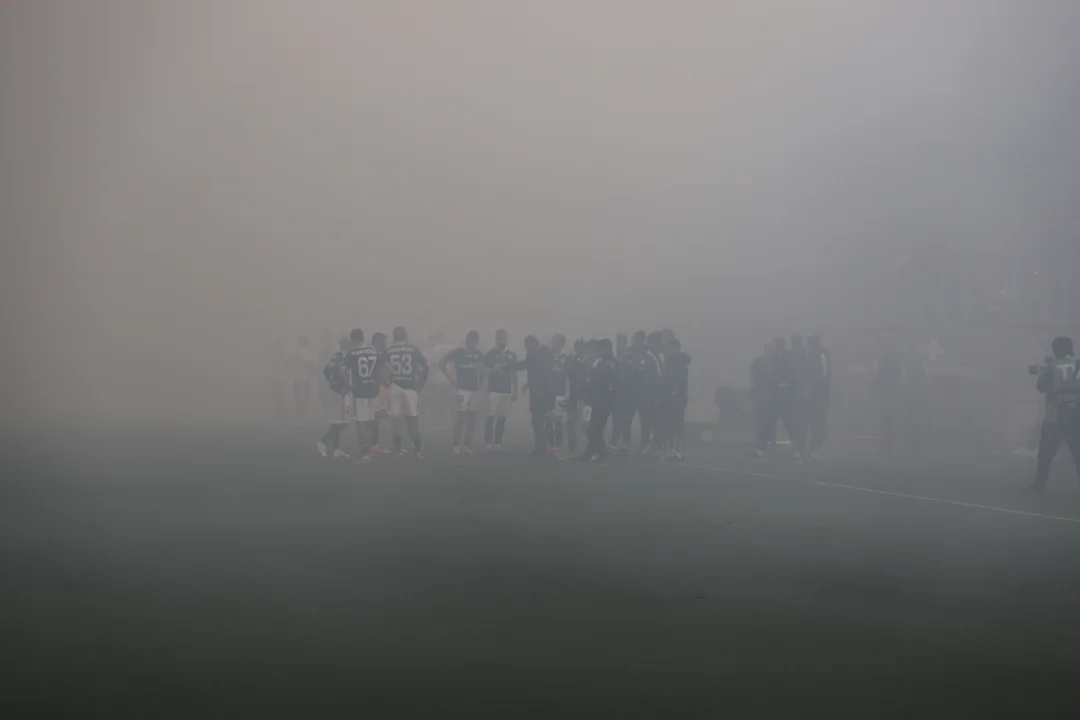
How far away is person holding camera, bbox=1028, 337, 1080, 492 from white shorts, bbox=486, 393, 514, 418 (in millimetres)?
8184

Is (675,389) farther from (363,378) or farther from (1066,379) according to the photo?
(1066,379)

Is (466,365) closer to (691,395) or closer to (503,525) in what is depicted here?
(503,525)

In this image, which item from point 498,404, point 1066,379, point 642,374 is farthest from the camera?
point 498,404

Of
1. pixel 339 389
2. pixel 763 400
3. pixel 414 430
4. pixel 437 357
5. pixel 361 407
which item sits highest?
pixel 437 357

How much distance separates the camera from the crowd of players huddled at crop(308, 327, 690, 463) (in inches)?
669

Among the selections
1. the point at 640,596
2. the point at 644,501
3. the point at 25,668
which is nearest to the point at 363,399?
the point at 644,501

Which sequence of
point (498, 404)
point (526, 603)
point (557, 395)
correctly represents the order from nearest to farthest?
1. point (526, 603)
2. point (557, 395)
3. point (498, 404)

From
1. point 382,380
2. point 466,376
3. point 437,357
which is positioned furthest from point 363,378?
point 437,357

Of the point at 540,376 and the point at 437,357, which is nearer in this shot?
the point at 540,376

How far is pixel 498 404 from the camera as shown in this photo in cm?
1925

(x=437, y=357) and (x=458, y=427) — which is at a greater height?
(x=437, y=357)

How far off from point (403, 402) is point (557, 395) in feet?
9.58

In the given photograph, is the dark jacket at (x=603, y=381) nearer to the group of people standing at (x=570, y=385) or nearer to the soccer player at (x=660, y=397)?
the group of people standing at (x=570, y=385)

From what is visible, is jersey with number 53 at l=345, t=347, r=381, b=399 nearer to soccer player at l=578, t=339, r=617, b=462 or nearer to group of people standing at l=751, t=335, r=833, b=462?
soccer player at l=578, t=339, r=617, b=462
